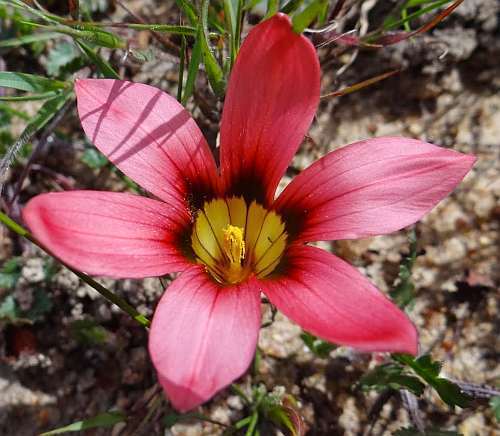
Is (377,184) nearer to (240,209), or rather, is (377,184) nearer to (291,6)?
(240,209)

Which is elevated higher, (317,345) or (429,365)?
(429,365)

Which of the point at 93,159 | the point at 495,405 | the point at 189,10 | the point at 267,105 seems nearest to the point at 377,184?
the point at 267,105

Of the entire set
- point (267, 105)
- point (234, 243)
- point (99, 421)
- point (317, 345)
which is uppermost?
point (267, 105)

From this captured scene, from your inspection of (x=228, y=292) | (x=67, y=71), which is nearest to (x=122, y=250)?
(x=228, y=292)

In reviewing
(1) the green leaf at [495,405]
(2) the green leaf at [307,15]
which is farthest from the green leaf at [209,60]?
(1) the green leaf at [495,405]

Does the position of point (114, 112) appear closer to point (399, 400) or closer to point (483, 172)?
point (399, 400)

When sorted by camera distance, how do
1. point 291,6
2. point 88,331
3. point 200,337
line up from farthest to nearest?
1. point 88,331
2. point 291,6
3. point 200,337

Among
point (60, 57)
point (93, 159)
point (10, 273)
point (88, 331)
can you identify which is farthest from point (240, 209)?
point (60, 57)

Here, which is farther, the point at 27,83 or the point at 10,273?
the point at 10,273

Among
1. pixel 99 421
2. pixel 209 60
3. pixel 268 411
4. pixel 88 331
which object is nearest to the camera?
pixel 209 60
